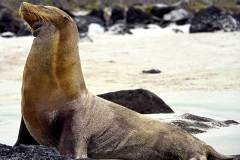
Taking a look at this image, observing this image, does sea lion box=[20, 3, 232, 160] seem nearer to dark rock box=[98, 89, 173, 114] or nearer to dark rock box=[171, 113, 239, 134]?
dark rock box=[171, 113, 239, 134]

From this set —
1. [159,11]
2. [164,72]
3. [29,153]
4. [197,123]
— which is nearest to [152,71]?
[164,72]

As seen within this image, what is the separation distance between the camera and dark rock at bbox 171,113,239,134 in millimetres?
6805

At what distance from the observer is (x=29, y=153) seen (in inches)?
190

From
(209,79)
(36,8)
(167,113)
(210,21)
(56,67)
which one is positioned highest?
(36,8)

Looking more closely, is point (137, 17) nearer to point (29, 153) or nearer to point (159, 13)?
point (159, 13)

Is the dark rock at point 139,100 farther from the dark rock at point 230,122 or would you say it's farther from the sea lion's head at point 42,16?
the sea lion's head at point 42,16

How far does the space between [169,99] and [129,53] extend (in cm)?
836

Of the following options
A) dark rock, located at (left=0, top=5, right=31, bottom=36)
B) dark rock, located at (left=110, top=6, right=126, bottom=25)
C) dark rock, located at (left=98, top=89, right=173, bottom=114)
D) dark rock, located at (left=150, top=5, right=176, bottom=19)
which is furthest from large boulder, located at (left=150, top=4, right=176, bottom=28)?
dark rock, located at (left=98, top=89, right=173, bottom=114)

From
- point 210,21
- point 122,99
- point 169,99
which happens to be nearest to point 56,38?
point 122,99

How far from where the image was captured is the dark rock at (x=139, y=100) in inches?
301

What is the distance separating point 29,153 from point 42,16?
1170 mm

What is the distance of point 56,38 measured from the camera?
215 inches

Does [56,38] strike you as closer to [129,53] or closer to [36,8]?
[36,8]

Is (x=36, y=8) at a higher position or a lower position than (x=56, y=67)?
higher
